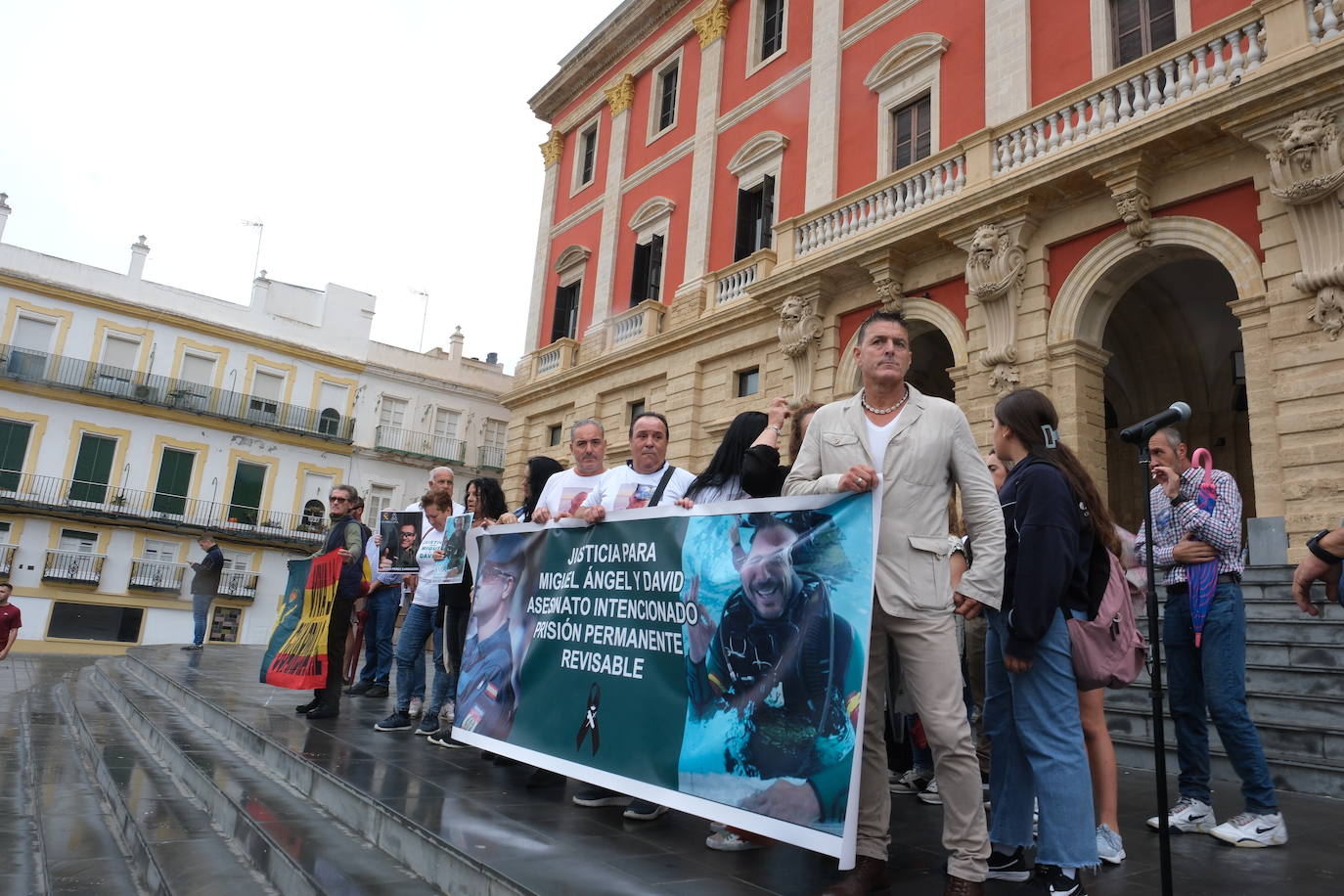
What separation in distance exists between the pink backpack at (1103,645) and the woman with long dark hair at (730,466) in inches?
56.6

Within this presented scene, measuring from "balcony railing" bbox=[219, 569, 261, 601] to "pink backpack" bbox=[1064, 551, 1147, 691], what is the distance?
98.4ft

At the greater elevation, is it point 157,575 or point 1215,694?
point 157,575

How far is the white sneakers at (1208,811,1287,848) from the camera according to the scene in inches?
136

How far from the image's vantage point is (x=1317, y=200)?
8281mm

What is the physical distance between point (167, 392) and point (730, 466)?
30214 mm

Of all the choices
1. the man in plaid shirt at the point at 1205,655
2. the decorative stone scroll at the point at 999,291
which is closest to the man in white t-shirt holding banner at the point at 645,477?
the man in plaid shirt at the point at 1205,655

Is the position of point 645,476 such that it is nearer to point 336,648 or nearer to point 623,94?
point 336,648

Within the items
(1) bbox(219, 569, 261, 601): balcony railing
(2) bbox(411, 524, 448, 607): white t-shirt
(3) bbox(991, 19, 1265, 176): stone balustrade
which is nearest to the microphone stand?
(2) bbox(411, 524, 448, 607): white t-shirt

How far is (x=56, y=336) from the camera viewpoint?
27.4 meters

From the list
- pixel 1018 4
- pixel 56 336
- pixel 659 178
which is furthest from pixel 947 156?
pixel 56 336

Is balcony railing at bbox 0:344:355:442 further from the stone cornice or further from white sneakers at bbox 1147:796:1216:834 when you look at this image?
white sneakers at bbox 1147:796:1216:834

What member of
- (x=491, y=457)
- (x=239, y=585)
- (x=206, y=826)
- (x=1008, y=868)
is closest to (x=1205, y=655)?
(x=1008, y=868)

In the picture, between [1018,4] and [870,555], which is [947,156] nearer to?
[1018,4]

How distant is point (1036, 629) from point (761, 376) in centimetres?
1235
